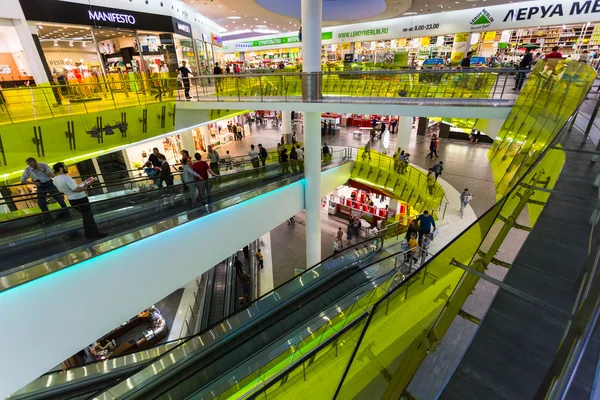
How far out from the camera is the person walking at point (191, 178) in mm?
6598

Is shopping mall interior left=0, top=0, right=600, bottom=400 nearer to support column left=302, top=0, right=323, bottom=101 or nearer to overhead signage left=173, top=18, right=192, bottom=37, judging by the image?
support column left=302, top=0, right=323, bottom=101

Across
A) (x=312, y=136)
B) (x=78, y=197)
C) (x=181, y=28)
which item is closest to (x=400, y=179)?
(x=312, y=136)

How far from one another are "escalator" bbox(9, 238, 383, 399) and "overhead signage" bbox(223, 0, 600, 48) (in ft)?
52.8

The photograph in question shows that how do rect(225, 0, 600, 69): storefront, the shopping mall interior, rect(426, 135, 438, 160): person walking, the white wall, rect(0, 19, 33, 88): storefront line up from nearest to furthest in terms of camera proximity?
the shopping mall interior → the white wall → rect(0, 19, 33, 88): storefront → rect(225, 0, 600, 69): storefront → rect(426, 135, 438, 160): person walking

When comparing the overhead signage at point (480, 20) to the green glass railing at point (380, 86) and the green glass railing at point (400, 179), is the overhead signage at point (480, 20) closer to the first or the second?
the green glass railing at point (400, 179)

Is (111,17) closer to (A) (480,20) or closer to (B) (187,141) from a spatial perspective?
(B) (187,141)

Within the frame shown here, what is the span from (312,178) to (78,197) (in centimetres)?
660

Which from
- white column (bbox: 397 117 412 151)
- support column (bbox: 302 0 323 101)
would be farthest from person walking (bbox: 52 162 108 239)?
white column (bbox: 397 117 412 151)

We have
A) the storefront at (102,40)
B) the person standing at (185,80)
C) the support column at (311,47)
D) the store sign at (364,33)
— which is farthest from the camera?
the store sign at (364,33)

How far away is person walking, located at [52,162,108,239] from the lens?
15.4 feet

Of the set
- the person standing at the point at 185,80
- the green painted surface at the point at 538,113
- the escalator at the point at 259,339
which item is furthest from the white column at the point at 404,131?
the person standing at the point at 185,80

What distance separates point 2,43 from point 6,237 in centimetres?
965

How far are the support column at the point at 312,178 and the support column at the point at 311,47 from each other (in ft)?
2.60

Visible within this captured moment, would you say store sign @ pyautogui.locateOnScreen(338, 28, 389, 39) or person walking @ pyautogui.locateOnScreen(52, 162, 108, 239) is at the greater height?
store sign @ pyautogui.locateOnScreen(338, 28, 389, 39)
